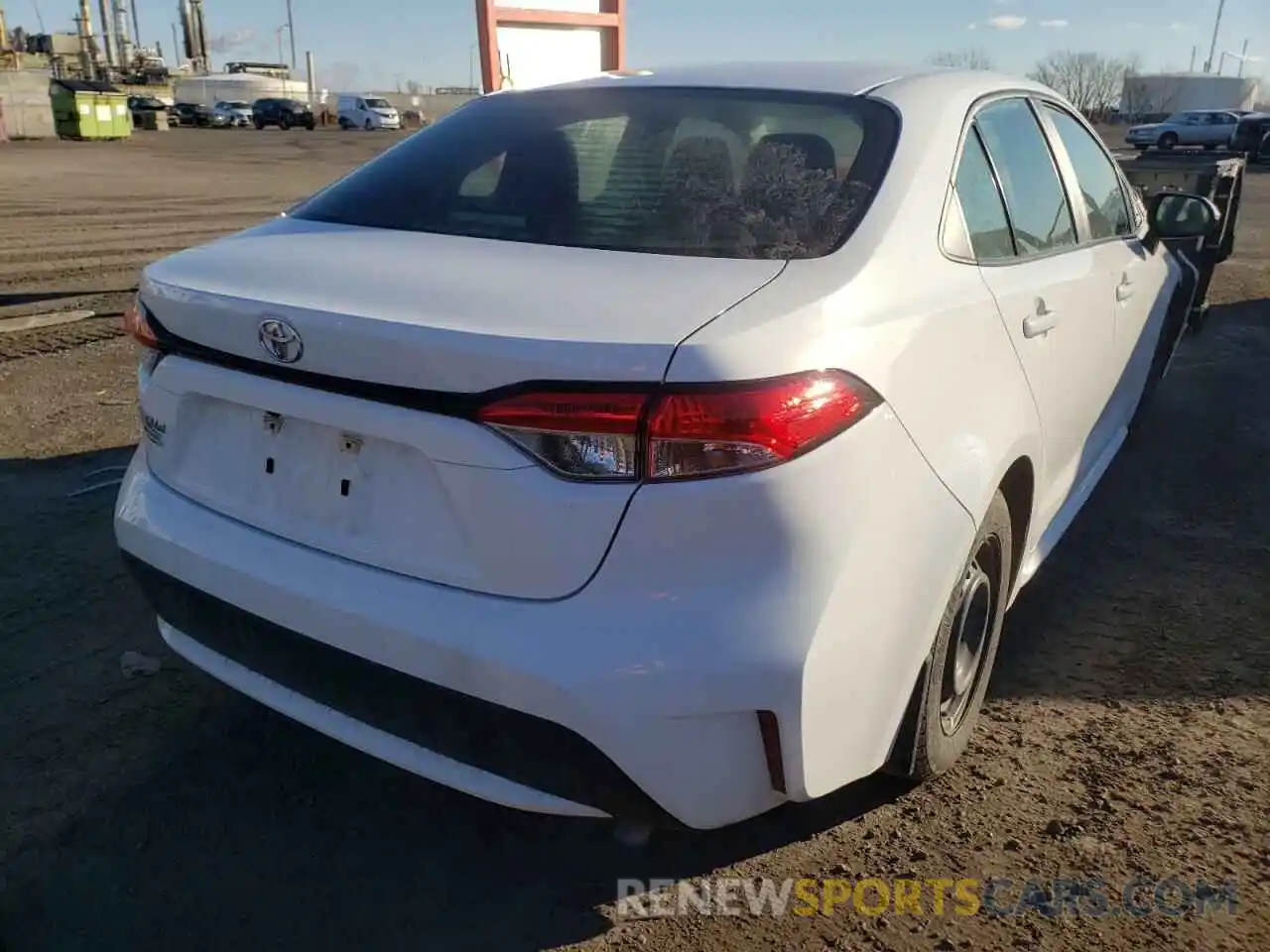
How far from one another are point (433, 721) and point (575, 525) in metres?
0.50

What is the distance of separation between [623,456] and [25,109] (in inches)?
1749

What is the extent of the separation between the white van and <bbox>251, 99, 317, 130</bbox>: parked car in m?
2.06

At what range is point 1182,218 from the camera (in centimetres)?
402

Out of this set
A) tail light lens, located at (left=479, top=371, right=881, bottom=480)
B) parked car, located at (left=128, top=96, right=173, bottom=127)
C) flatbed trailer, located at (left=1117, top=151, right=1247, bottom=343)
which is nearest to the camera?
tail light lens, located at (left=479, top=371, right=881, bottom=480)

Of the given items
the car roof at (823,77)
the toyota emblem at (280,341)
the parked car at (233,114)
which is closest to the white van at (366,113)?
the parked car at (233,114)

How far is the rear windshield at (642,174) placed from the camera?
228 centimetres

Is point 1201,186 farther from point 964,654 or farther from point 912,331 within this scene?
point 912,331

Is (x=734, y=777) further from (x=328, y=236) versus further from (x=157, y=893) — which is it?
(x=328, y=236)

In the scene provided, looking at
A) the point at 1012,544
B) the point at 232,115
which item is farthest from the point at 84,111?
the point at 1012,544

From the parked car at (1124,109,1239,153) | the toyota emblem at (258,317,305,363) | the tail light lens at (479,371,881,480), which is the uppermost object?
the toyota emblem at (258,317,305,363)

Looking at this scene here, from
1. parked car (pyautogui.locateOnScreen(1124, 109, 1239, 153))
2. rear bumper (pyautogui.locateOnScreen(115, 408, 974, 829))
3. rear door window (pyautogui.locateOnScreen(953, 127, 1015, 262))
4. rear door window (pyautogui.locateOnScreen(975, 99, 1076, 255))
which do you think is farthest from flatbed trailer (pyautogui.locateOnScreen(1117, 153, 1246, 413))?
parked car (pyautogui.locateOnScreen(1124, 109, 1239, 153))

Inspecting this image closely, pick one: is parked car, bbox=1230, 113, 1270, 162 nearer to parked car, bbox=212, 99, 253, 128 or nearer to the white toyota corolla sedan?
the white toyota corolla sedan

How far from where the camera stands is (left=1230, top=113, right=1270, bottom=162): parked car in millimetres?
38031

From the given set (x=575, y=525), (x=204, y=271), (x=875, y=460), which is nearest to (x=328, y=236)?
(x=204, y=271)
